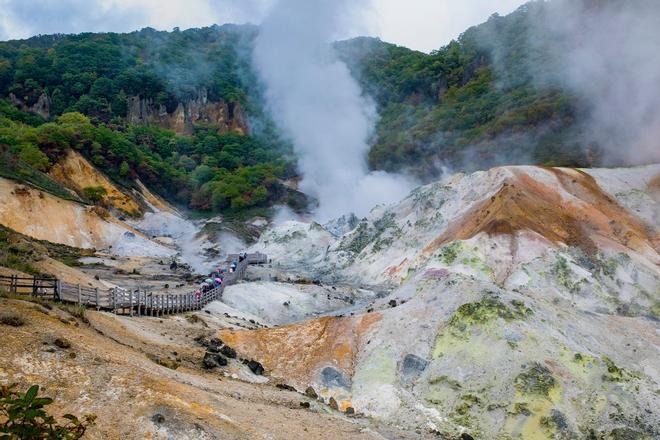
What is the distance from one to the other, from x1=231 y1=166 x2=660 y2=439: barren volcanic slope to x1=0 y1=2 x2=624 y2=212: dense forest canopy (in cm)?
4114

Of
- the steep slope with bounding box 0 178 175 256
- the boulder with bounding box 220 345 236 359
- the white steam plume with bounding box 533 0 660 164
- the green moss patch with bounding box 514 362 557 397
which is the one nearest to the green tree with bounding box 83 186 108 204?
the steep slope with bounding box 0 178 175 256

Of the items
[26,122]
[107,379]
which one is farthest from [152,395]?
[26,122]

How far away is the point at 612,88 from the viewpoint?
83375 mm

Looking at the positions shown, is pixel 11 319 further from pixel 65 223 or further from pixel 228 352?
pixel 65 223

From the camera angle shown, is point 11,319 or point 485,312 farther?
point 485,312

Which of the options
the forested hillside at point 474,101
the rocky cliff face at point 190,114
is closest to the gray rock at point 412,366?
the forested hillside at point 474,101

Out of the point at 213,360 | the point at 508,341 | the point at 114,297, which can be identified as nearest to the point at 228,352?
the point at 213,360

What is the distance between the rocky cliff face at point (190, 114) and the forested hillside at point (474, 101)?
116 feet

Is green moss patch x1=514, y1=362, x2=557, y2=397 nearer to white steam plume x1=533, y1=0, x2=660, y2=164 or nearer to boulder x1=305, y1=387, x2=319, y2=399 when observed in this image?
boulder x1=305, y1=387, x2=319, y2=399

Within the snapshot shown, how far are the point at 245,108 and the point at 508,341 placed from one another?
140840 mm

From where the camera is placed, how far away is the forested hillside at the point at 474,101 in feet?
299

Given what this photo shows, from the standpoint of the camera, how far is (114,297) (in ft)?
81.4

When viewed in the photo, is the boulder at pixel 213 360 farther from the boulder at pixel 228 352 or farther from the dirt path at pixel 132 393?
the dirt path at pixel 132 393

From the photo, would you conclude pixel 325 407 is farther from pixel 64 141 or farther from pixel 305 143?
pixel 305 143
